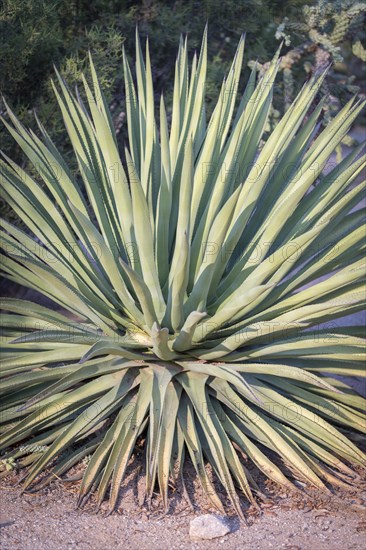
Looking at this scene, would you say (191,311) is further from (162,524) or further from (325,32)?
(325,32)

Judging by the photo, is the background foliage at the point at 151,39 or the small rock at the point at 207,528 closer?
the small rock at the point at 207,528

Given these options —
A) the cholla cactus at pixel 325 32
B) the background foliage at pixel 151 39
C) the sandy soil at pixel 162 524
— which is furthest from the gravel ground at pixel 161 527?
the cholla cactus at pixel 325 32

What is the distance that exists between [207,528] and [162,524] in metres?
0.21

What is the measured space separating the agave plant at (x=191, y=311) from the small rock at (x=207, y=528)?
0.13m

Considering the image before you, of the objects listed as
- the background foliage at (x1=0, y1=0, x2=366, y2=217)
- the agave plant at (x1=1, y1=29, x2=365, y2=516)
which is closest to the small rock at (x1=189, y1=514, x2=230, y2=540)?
the agave plant at (x1=1, y1=29, x2=365, y2=516)

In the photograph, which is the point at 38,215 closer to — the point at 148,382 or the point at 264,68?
the point at 148,382

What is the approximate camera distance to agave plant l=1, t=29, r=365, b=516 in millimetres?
3340

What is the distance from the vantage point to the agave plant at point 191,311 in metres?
3.34

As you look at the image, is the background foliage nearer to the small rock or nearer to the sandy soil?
the sandy soil

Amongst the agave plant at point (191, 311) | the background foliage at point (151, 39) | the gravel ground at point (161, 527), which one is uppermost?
the background foliage at point (151, 39)

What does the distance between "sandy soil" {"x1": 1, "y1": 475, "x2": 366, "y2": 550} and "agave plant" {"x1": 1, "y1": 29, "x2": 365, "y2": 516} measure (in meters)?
0.09

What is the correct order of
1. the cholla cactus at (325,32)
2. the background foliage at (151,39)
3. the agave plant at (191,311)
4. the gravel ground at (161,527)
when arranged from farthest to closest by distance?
the cholla cactus at (325,32), the background foliage at (151,39), the agave plant at (191,311), the gravel ground at (161,527)

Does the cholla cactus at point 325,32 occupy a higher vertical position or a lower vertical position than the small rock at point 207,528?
higher

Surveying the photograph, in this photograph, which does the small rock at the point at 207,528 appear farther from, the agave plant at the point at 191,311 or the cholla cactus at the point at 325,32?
the cholla cactus at the point at 325,32
